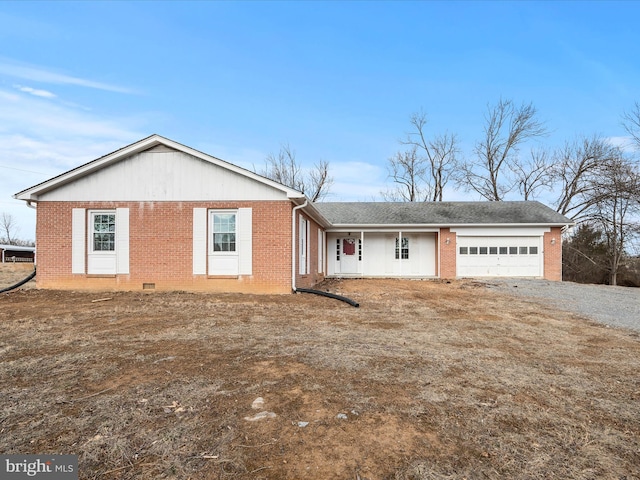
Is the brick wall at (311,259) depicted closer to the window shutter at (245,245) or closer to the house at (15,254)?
the window shutter at (245,245)

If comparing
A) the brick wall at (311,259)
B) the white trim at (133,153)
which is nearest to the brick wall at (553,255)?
the brick wall at (311,259)

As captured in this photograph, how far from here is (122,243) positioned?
1117 cm

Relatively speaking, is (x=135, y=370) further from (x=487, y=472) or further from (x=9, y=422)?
(x=487, y=472)

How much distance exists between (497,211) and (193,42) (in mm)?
16019

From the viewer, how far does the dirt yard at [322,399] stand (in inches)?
94.9

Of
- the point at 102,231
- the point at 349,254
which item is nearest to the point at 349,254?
A: the point at 349,254

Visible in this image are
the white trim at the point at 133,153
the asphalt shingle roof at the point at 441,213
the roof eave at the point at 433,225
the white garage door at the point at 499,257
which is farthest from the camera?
the asphalt shingle roof at the point at 441,213

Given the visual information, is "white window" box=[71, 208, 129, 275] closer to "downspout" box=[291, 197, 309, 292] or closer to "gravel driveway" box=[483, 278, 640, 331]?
"downspout" box=[291, 197, 309, 292]

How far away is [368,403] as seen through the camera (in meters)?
3.33

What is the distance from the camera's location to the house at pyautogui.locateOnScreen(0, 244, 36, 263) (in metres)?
36.7

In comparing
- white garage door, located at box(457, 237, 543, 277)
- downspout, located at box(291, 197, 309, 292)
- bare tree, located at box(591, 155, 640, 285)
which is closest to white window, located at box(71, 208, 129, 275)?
downspout, located at box(291, 197, 309, 292)

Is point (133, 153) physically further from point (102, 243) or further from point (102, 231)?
point (102, 243)

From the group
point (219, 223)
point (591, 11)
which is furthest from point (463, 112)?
point (219, 223)

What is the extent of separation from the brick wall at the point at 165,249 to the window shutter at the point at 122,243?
0.13 m
